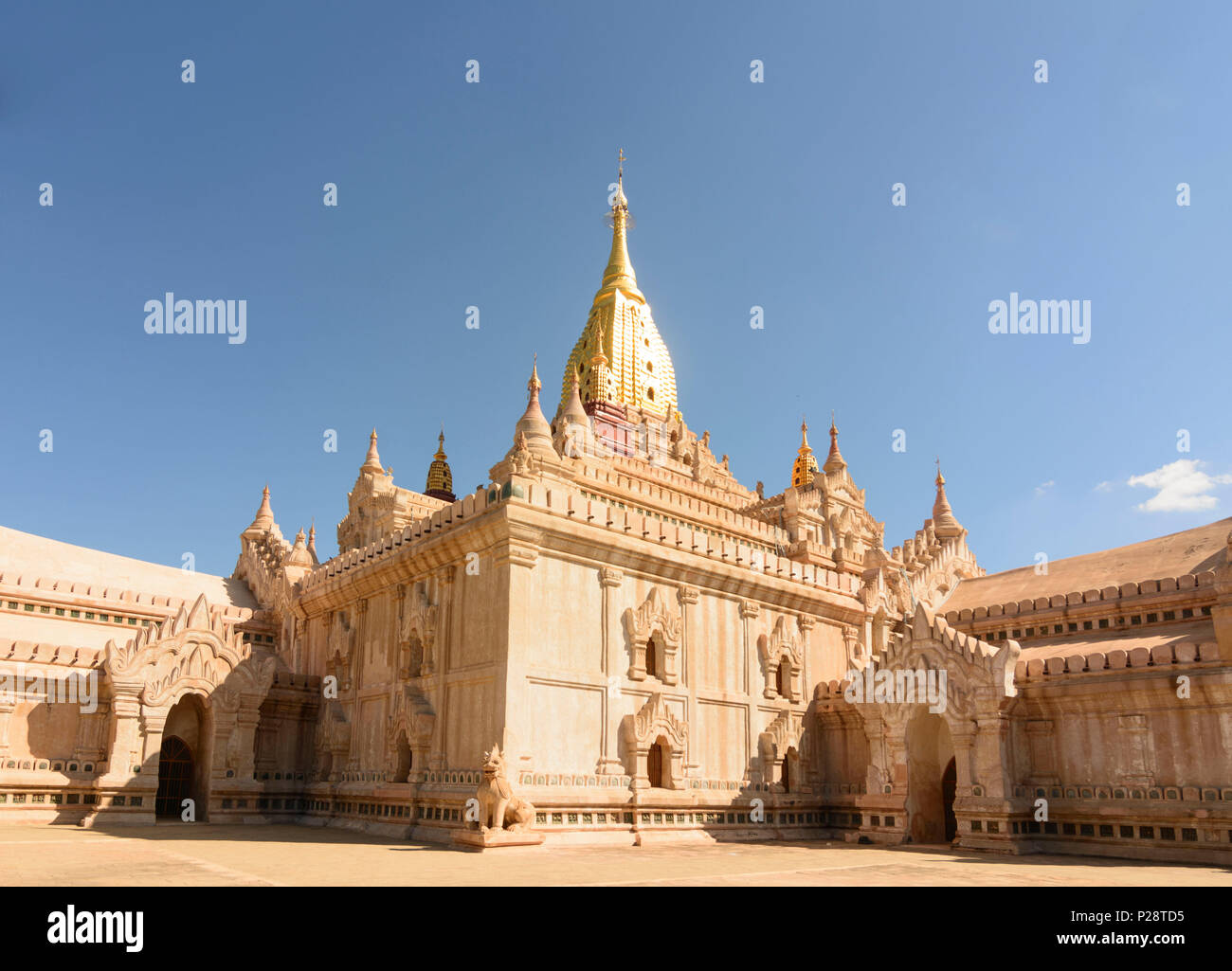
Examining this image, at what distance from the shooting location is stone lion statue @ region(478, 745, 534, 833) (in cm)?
2355

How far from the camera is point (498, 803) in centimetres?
2358

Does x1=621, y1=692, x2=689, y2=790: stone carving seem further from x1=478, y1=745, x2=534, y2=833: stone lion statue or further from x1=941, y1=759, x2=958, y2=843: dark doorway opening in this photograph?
x1=941, y1=759, x2=958, y2=843: dark doorway opening

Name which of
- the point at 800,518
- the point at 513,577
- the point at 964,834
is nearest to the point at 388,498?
the point at 800,518

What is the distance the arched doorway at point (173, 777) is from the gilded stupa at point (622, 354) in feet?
125

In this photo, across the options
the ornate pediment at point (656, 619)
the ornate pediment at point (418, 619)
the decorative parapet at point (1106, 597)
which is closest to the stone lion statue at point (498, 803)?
the ornate pediment at point (418, 619)

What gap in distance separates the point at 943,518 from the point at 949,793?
34485 millimetres

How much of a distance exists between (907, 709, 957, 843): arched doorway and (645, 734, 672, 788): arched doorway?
7010 millimetres

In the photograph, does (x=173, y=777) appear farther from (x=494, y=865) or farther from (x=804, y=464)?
(x=804, y=464)

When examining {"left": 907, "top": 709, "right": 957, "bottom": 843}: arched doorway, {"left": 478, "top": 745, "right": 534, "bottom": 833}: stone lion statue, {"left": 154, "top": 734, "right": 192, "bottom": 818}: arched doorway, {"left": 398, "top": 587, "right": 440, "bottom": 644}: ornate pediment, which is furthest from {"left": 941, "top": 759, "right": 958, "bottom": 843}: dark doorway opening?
{"left": 154, "top": 734, "right": 192, "bottom": 818}: arched doorway

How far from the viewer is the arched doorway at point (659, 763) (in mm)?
29375

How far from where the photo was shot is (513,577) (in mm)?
26938

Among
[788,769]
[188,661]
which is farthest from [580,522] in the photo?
[188,661]

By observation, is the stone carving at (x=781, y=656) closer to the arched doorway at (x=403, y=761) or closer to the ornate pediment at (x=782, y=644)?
the ornate pediment at (x=782, y=644)
